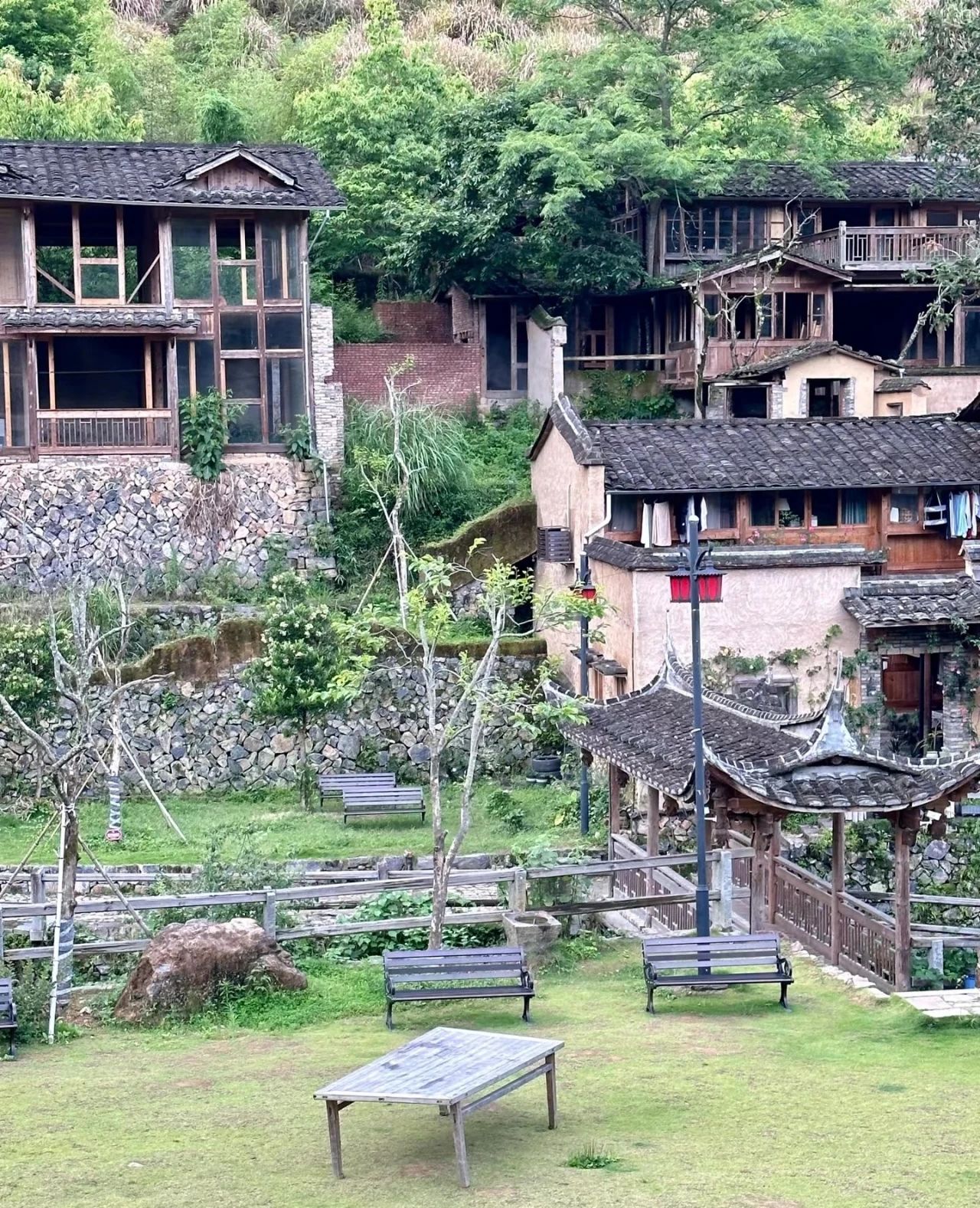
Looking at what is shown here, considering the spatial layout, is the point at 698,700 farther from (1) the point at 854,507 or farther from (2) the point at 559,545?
(1) the point at 854,507

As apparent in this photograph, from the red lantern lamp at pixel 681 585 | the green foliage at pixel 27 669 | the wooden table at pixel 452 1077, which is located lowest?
the wooden table at pixel 452 1077

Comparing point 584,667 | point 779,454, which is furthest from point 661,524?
point 584,667

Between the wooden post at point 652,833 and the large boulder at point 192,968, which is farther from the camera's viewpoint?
the wooden post at point 652,833

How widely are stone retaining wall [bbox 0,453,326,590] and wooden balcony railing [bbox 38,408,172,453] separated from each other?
0.95ft

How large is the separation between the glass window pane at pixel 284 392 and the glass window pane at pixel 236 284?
142cm

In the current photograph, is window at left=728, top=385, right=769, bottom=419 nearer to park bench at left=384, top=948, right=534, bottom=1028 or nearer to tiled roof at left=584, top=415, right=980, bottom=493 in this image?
tiled roof at left=584, top=415, right=980, bottom=493

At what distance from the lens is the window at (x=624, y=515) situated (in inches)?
1265

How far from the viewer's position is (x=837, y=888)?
740 inches

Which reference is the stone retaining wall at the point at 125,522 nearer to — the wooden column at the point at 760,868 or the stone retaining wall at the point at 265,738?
the stone retaining wall at the point at 265,738

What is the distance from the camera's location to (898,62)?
43.9 metres

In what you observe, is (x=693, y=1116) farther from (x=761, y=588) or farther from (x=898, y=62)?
(x=898, y=62)

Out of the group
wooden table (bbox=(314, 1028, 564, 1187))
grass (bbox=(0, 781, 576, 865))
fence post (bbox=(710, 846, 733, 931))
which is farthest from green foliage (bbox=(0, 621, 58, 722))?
wooden table (bbox=(314, 1028, 564, 1187))

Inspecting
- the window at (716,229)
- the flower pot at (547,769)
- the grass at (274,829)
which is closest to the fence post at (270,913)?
the grass at (274,829)

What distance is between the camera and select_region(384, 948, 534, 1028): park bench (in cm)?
1680
